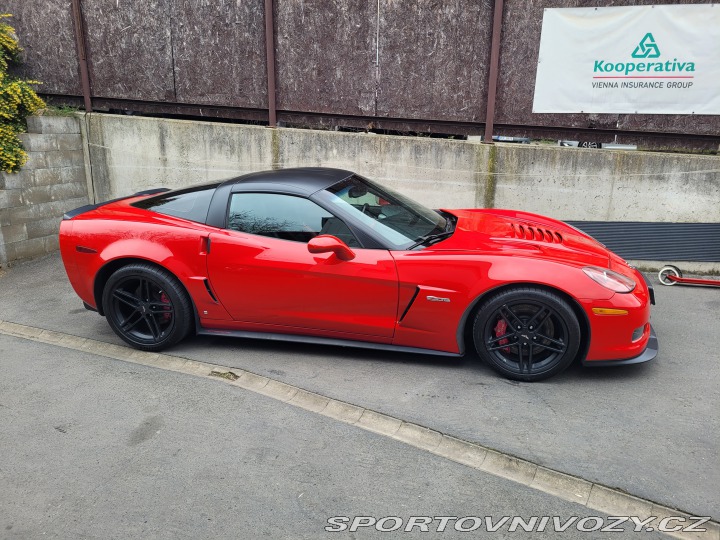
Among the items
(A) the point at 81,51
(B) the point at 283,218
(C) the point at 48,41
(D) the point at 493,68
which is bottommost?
(B) the point at 283,218

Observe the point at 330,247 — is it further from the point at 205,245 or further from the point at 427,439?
the point at 427,439

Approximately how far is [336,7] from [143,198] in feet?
12.0

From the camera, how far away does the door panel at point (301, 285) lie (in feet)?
12.5

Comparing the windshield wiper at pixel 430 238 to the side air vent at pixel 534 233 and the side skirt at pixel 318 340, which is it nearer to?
the side air vent at pixel 534 233

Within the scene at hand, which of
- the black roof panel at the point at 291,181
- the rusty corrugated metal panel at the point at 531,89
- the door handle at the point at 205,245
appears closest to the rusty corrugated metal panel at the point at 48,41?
the black roof panel at the point at 291,181

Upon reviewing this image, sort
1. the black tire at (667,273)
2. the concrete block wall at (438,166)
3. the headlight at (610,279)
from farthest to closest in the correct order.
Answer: the concrete block wall at (438,166) → the black tire at (667,273) → the headlight at (610,279)

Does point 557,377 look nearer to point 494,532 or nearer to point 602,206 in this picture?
point 494,532

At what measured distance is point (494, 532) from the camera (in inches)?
97.9

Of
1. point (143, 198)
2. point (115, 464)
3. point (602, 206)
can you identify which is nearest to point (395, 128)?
point (602, 206)

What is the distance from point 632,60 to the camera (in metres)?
6.05

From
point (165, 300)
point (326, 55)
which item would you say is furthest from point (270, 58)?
point (165, 300)

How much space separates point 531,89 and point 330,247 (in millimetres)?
4025

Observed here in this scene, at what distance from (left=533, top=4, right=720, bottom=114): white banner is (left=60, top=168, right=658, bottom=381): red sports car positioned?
249 cm

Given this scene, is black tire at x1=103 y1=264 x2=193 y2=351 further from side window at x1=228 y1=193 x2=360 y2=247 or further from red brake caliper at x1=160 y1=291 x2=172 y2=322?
side window at x1=228 y1=193 x2=360 y2=247
